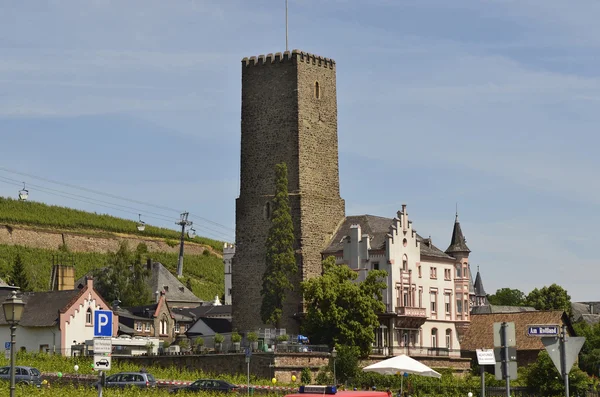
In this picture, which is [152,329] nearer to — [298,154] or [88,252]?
[298,154]

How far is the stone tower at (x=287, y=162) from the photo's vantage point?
80.6 metres

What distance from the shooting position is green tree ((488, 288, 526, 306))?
158m

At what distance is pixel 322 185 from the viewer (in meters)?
82.2

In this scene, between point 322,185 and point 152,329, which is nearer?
point 322,185

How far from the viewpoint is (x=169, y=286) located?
11494 cm

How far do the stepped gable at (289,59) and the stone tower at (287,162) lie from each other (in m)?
0.05

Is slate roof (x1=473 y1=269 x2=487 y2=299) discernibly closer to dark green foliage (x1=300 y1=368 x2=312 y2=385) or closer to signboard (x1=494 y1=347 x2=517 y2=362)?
dark green foliage (x1=300 y1=368 x2=312 y2=385)

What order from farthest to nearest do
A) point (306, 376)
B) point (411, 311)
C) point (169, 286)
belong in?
point (169, 286)
point (411, 311)
point (306, 376)

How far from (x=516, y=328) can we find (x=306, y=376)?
2369 centimetres

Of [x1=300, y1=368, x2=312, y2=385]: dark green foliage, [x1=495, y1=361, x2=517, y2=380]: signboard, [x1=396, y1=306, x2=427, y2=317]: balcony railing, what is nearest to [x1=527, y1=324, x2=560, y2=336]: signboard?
[x1=495, y1=361, x2=517, y2=380]: signboard

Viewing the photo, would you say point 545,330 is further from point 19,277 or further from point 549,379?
point 19,277

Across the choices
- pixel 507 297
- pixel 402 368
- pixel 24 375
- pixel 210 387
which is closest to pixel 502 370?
pixel 402 368

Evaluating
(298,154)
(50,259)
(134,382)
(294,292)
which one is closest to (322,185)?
(298,154)

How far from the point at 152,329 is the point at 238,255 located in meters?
15.3
